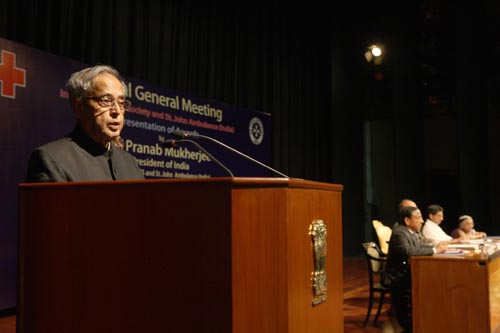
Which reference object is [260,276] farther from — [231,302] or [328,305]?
[328,305]

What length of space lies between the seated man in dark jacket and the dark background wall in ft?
10.9

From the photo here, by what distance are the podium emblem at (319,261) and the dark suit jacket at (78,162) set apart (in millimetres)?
632

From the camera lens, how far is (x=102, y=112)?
1644 millimetres

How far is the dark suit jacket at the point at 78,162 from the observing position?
4.79ft

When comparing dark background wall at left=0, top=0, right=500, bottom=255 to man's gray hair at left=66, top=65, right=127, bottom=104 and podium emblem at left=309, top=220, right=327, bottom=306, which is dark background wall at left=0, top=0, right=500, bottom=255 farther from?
podium emblem at left=309, top=220, right=327, bottom=306

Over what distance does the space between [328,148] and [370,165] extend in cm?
344

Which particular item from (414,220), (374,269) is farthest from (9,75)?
(374,269)

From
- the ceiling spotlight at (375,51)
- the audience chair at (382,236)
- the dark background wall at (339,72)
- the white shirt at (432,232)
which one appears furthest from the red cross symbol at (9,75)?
the ceiling spotlight at (375,51)

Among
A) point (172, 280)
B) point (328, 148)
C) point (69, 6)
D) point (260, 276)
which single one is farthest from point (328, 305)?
point (328, 148)

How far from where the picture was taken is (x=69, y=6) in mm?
5359

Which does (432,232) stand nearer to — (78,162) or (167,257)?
(78,162)

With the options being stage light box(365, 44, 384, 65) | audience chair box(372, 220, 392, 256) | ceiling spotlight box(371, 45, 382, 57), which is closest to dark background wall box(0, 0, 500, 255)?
stage light box(365, 44, 384, 65)

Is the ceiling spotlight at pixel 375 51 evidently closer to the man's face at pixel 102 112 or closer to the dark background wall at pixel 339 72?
the dark background wall at pixel 339 72

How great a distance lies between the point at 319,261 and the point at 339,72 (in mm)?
9739
